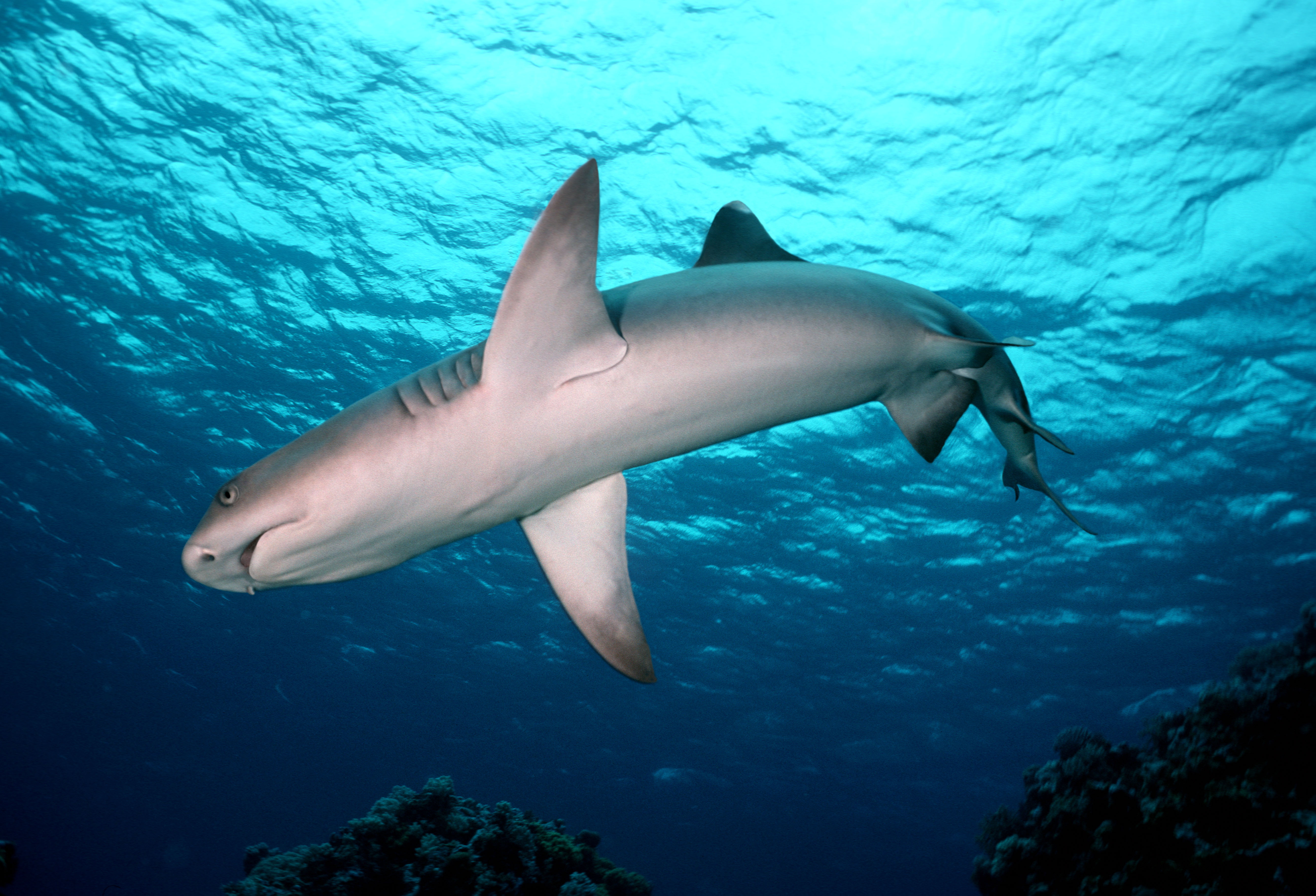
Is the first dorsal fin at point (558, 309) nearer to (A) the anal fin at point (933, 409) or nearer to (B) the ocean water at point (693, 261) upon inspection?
(A) the anal fin at point (933, 409)

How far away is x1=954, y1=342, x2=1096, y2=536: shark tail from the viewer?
362cm

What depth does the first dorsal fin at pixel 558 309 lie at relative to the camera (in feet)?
7.05

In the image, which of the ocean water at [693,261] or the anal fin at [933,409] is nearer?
the anal fin at [933,409]

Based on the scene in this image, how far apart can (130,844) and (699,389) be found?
15764 centimetres

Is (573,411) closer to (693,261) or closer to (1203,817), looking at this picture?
(1203,817)

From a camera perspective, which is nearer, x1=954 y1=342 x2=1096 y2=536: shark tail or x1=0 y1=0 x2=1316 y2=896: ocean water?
x1=954 y1=342 x2=1096 y2=536: shark tail

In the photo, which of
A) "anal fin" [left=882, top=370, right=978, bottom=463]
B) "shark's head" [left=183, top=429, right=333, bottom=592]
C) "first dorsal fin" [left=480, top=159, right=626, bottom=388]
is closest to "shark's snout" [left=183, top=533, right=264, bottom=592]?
"shark's head" [left=183, top=429, right=333, bottom=592]

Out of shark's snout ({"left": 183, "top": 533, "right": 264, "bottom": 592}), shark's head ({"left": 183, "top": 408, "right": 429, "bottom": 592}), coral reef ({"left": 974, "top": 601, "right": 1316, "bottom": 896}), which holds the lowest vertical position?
coral reef ({"left": 974, "top": 601, "right": 1316, "bottom": 896})

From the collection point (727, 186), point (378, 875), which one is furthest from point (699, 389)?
point (727, 186)

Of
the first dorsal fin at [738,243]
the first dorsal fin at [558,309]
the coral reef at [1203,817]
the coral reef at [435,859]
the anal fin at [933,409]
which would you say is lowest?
the coral reef at [1203,817]

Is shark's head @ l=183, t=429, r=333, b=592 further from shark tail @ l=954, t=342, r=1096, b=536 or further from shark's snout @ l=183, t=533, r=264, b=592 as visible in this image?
shark tail @ l=954, t=342, r=1096, b=536

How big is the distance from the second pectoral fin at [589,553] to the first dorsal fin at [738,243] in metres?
1.33

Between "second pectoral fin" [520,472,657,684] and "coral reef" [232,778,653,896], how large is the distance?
139 inches

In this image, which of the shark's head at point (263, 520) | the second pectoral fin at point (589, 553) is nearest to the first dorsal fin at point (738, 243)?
the second pectoral fin at point (589, 553)
